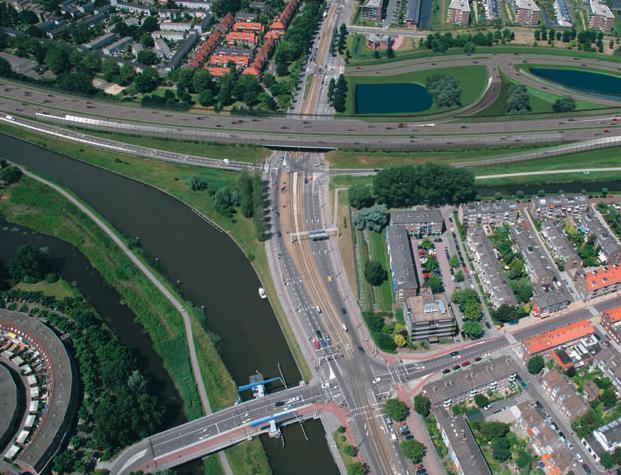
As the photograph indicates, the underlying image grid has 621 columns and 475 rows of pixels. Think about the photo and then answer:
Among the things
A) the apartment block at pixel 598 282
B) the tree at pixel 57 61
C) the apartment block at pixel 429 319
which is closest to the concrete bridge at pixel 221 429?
the apartment block at pixel 429 319

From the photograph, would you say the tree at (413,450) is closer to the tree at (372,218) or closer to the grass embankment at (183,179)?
the grass embankment at (183,179)

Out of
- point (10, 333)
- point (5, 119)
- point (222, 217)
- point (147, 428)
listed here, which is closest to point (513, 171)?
point (222, 217)

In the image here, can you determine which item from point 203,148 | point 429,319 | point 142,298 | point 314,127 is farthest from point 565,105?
point 142,298

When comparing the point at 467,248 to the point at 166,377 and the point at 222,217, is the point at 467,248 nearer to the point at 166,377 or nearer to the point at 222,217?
the point at 222,217

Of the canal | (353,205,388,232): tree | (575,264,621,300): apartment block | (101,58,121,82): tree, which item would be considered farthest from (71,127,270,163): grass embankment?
(575,264,621,300): apartment block

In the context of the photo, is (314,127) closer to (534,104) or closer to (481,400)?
(534,104)

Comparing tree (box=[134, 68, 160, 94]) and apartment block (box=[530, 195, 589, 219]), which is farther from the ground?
tree (box=[134, 68, 160, 94])

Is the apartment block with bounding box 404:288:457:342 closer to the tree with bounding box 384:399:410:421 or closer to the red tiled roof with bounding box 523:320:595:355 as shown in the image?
the red tiled roof with bounding box 523:320:595:355
